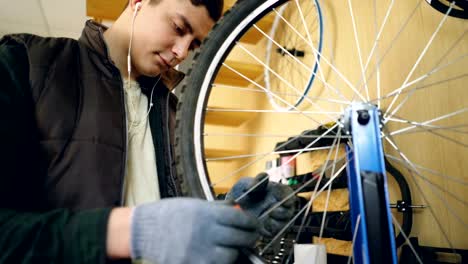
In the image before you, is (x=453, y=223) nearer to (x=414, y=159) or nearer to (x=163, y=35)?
(x=414, y=159)

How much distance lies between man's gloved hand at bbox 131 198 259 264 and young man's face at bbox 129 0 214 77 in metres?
0.50

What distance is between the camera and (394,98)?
2.47ft

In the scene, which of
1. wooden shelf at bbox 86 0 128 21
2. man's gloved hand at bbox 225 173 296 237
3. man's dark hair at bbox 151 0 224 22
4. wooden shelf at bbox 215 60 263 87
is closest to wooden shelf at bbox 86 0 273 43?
wooden shelf at bbox 86 0 128 21

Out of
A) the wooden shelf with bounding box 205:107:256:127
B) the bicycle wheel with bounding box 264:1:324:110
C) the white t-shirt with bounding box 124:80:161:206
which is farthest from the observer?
the wooden shelf with bounding box 205:107:256:127

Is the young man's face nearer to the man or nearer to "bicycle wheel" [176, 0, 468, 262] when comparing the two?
the man

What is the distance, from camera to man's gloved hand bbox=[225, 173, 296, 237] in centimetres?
70

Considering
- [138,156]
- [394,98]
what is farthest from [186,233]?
[394,98]

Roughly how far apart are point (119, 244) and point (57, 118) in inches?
12.6

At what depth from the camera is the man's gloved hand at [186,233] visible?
1.43ft

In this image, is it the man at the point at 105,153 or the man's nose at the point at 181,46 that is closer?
the man at the point at 105,153

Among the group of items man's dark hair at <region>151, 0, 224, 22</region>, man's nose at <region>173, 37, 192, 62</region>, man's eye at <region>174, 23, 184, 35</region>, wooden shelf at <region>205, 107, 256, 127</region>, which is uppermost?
man's dark hair at <region>151, 0, 224, 22</region>

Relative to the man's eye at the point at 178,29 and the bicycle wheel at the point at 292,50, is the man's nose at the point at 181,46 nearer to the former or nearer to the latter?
the man's eye at the point at 178,29

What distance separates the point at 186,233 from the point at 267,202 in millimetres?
294

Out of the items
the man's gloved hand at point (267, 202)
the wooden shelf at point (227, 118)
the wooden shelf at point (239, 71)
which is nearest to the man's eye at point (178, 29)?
the man's gloved hand at point (267, 202)
